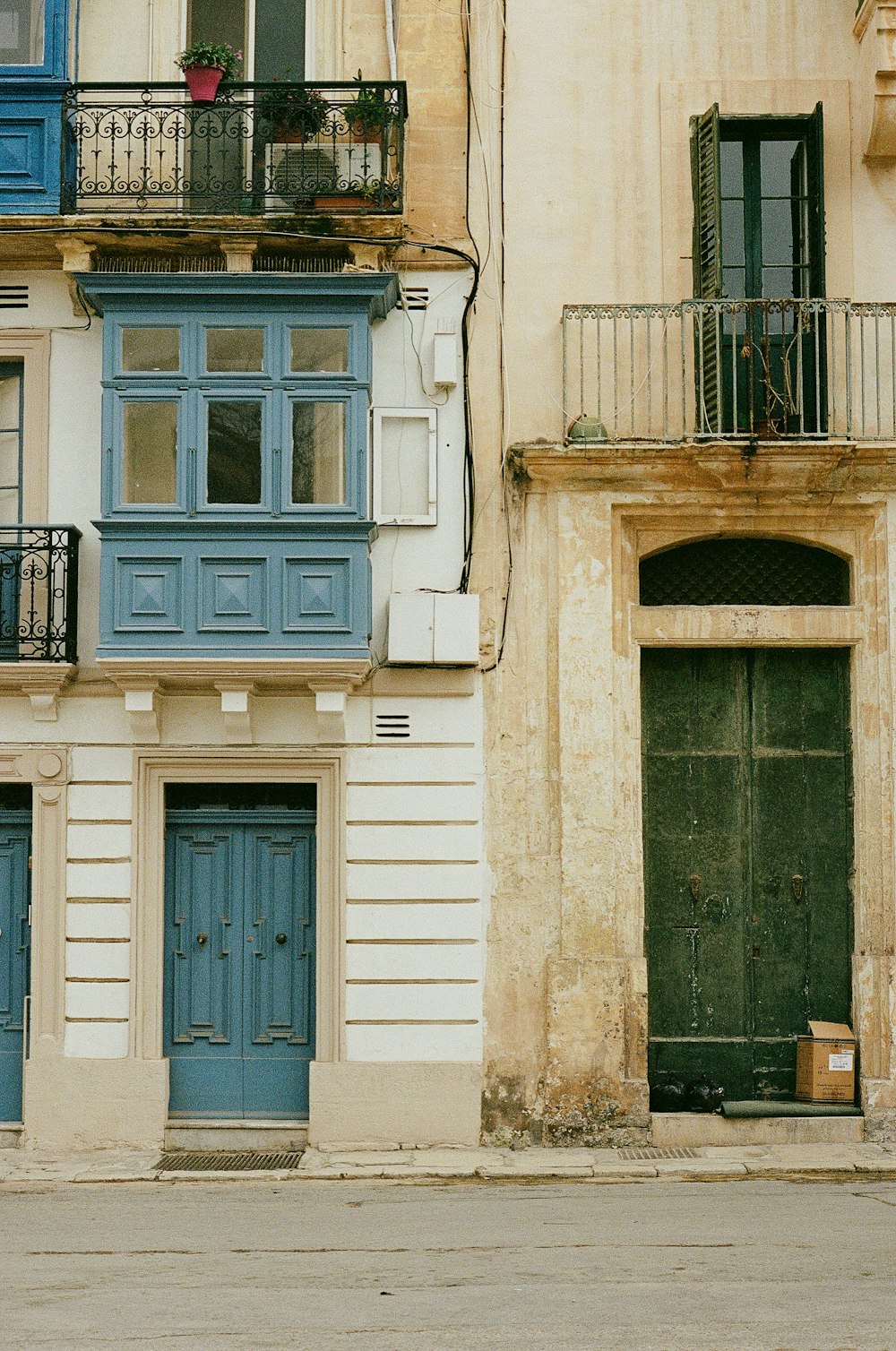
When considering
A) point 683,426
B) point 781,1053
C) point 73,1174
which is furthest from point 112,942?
point 683,426

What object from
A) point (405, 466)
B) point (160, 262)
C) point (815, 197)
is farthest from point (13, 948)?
point (815, 197)

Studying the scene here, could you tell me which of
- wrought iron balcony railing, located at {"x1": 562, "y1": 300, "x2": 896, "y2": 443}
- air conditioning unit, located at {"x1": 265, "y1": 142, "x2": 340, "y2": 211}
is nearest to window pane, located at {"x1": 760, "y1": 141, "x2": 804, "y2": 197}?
wrought iron balcony railing, located at {"x1": 562, "y1": 300, "x2": 896, "y2": 443}

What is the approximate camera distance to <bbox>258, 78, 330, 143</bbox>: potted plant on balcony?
11.9 m

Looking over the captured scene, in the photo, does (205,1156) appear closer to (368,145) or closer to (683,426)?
(683,426)

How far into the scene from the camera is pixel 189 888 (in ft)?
39.1

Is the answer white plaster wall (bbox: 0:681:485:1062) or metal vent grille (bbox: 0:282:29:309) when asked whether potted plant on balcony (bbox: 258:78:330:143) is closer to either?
metal vent grille (bbox: 0:282:29:309)

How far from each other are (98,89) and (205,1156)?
27.5 feet

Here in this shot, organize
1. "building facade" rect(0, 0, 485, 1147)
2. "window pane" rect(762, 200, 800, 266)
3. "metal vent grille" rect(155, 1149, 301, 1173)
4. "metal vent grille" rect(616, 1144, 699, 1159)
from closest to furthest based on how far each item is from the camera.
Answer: "metal vent grille" rect(155, 1149, 301, 1173) < "metal vent grille" rect(616, 1144, 699, 1159) < "building facade" rect(0, 0, 485, 1147) < "window pane" rect(762, 200, 800, 266)

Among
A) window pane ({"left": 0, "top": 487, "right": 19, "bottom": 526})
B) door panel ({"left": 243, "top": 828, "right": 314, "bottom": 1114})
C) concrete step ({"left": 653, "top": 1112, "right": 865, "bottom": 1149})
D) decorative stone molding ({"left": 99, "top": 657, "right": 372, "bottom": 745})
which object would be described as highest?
window pane ({"left": 0, "top": 487, "right": 19, "bottom": 526})

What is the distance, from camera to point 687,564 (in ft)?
40.6

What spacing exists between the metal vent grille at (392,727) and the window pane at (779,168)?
5.21 metres

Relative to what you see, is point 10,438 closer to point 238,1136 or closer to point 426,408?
point 426,408

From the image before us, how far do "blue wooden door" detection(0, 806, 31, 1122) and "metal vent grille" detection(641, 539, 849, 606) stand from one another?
5387 millimetres

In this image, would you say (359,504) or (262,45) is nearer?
(359,504)
